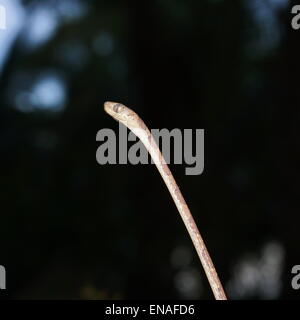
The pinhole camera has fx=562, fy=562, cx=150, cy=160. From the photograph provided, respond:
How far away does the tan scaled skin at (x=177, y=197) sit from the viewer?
0.33m

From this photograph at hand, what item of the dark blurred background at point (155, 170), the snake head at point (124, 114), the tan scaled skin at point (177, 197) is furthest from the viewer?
the dark blurred background at point (155, 170)

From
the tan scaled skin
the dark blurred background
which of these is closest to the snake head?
the tan scaled skin

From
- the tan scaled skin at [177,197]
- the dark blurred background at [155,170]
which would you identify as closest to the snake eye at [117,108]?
the tan scaled skin at [177,197]

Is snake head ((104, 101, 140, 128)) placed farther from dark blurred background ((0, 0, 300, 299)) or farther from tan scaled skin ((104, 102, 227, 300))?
dark blurred background ((0, 0, 300, 299))

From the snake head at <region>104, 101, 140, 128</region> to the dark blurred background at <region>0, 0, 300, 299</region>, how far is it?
5.02ft

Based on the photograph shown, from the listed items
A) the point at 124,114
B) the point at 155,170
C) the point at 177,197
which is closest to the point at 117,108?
the point at 124,114

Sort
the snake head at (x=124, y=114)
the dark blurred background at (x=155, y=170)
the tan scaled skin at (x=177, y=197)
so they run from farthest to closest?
1. the dark blurred background at (x=155, y=170)
2. the snake head at (x=124, y=114)
3. the tan scaled skin at (x=177, y=197)

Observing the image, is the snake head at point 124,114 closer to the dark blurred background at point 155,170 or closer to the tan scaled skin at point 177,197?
the tan scaled skin at point 177,197

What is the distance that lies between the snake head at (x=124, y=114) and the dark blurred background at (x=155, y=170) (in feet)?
5.02

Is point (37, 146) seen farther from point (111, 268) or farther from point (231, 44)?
point (231, 44)

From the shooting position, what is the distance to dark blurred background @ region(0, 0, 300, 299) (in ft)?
7.11

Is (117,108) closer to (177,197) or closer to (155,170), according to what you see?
(177,197)

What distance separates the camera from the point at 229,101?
238 centimetres
